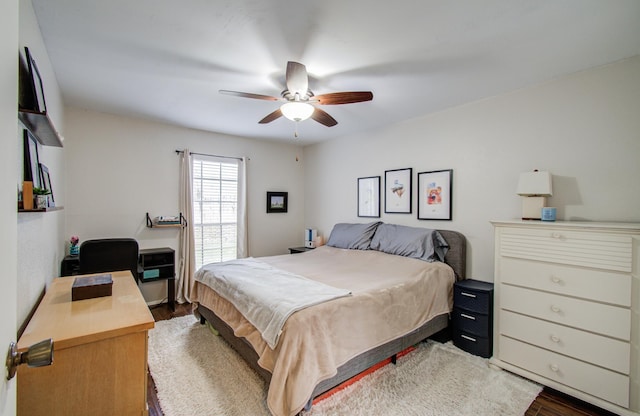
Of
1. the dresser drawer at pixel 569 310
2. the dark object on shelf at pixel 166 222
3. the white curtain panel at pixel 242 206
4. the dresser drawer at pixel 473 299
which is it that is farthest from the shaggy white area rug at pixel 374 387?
the white curtain panel at pixel 242 206

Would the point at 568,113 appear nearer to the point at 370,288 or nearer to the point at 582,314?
the point at 582,314

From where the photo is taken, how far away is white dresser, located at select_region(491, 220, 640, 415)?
1845mm

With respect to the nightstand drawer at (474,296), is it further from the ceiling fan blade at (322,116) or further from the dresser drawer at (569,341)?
the ceiling fan blade at (322,116)

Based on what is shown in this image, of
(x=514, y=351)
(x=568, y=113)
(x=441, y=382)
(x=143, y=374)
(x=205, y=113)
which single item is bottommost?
(x=441, y=382)

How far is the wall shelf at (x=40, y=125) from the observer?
1.23 m

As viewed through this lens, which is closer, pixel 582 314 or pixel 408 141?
pixel 582 314

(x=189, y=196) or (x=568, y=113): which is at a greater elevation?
(x=568, y=113)

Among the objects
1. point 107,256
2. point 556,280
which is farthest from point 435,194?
point 107,256

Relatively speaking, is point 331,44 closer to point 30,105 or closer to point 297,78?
point 297,78

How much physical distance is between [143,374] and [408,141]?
138 inches

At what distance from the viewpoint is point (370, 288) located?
233 centimetres

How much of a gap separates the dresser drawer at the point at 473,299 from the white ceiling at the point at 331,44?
1929 mm

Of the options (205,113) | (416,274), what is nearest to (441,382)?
(416,274)

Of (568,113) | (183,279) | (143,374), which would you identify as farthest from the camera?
(183,279)
